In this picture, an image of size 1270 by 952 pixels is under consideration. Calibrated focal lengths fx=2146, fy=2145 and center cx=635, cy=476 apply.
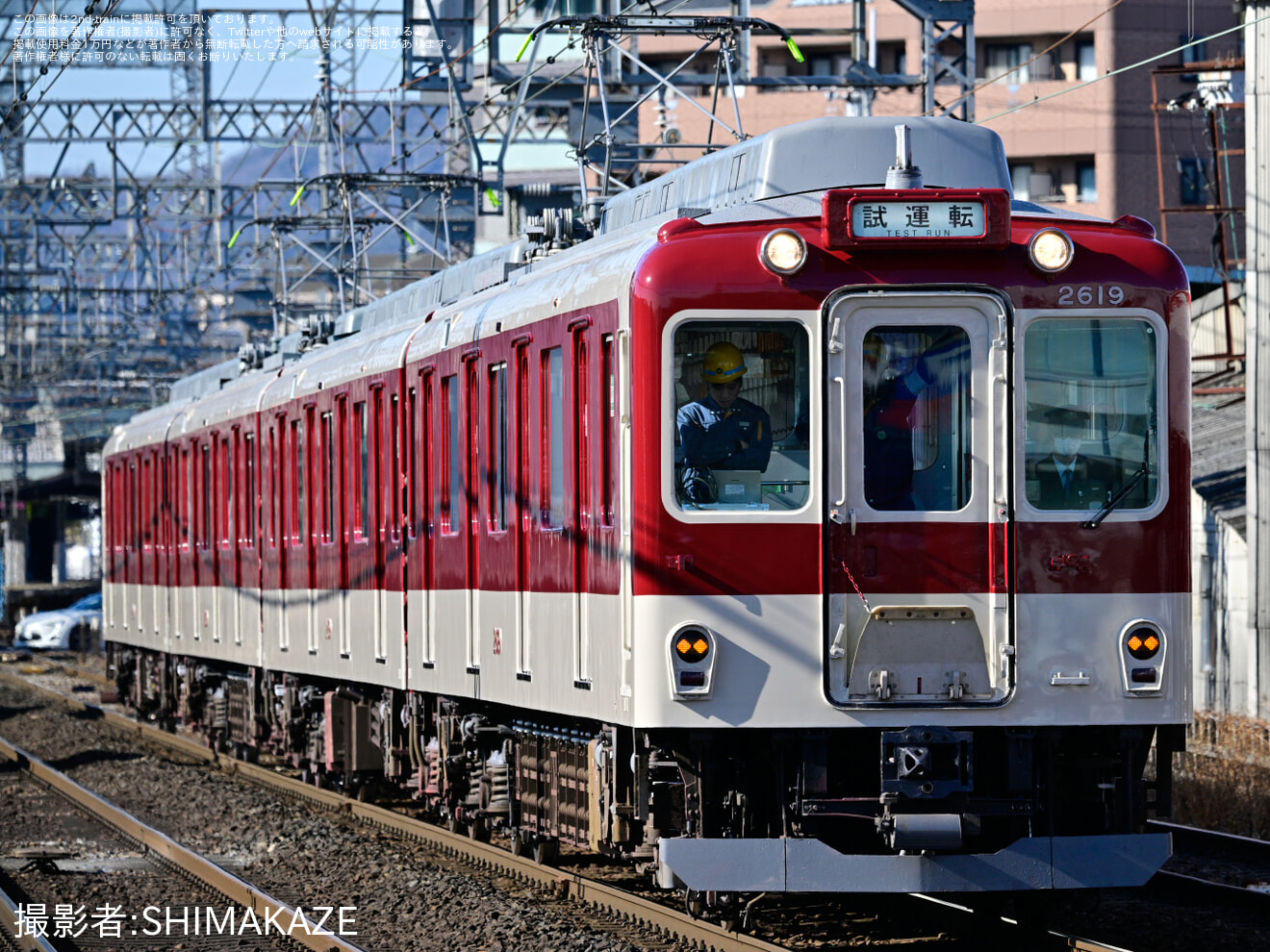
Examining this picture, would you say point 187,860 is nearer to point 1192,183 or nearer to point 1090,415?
point 1090,415

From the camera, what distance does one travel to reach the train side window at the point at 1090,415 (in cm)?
879

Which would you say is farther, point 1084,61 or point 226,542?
point 1084,61

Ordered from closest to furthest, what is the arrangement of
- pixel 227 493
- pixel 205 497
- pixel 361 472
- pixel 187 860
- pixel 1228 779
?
pixel 187 860 < pixel 361 472 < pixel 1228 779 < pixel 227 493 < pixel 205 497

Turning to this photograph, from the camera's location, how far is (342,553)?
1527cm

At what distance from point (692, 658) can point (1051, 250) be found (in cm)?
223

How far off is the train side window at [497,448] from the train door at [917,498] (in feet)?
9.19

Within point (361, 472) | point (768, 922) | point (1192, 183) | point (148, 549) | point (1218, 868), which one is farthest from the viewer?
point (1192, 183)

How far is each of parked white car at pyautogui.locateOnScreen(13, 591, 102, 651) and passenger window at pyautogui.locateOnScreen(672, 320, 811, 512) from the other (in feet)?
126

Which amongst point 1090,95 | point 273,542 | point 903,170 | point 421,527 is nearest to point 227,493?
point 273,542

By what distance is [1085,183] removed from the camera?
5134cm

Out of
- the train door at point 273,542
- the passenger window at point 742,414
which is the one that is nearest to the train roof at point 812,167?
the passenger window at point 742,414

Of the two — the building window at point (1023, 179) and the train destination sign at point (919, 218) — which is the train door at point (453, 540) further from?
the building window at point (1023, 179)

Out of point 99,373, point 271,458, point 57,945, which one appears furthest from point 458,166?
point 57,945

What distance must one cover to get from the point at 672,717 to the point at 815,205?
2.27m
